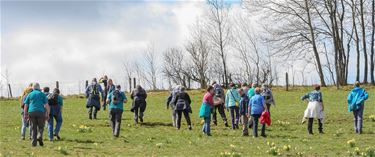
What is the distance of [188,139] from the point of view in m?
21.6

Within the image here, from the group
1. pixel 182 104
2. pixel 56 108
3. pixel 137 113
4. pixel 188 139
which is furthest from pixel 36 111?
pixel 137 113

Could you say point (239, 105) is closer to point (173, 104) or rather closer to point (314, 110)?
point (314, 110)

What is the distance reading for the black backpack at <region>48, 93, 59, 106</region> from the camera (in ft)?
70.9

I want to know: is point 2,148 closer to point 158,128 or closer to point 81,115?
point 158,128

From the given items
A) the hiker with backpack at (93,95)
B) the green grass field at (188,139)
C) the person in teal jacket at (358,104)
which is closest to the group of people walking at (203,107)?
the person in teal jacket at (358,104)

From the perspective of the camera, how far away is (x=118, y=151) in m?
18.4

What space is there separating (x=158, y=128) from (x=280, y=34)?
133 ft

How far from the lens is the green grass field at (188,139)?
58.8 ft

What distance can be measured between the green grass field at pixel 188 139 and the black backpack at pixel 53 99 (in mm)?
1369

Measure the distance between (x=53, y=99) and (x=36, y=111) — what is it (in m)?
2.49

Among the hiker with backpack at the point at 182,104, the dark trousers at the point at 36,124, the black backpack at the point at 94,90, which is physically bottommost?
the dark trousers at the point at 36,124

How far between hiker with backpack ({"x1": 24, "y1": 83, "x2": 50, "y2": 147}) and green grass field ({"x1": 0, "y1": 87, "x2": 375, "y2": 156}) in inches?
16.5

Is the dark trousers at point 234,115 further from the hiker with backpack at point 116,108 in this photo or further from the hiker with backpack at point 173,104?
the hiker with backpack at point 116,108

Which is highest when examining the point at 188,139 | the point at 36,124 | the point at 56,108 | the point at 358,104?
the point at 56,108
